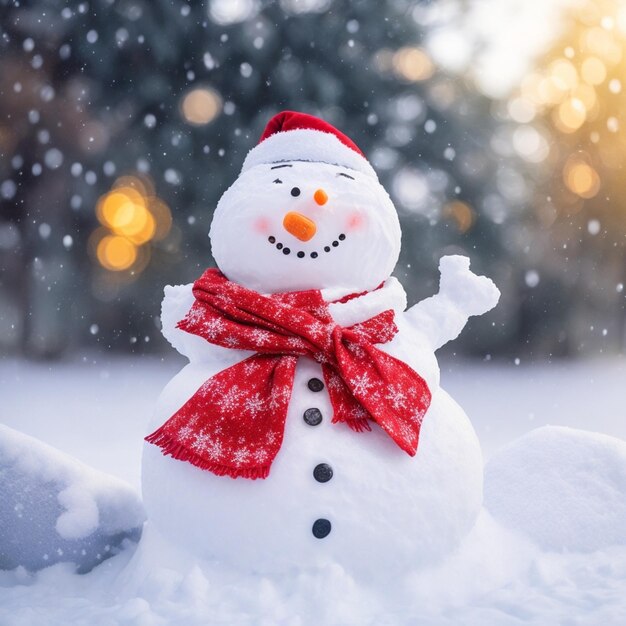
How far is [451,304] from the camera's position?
4.89 ft

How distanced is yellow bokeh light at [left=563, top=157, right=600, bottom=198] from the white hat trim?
10.6 feet

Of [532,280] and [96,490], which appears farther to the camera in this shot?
[532,280]

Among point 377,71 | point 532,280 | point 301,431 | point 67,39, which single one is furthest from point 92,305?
point 301,431

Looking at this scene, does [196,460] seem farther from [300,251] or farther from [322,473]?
[300,251]

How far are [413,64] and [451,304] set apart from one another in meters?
2.86

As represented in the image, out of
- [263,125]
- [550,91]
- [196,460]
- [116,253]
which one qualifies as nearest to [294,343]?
[196,460]

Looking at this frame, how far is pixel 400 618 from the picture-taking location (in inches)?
44.9

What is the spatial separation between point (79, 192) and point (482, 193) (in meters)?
2.28

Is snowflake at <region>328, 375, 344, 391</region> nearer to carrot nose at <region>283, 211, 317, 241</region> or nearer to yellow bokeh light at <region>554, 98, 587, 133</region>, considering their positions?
carrot nose at <region>283, 211, 317, 241</region>

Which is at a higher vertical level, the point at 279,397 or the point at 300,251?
the point at 300,251

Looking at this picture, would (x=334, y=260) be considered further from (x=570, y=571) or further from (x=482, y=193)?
(x=482, y=193)

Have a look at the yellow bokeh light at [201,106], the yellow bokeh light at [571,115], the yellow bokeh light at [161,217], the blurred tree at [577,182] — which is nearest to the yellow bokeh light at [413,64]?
the blurred tree at [577,182]

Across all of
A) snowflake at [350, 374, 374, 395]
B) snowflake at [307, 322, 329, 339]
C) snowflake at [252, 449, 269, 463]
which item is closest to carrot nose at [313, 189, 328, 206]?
snowflake at [307, 322, 329, 339]

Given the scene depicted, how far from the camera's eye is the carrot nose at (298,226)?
130cm
